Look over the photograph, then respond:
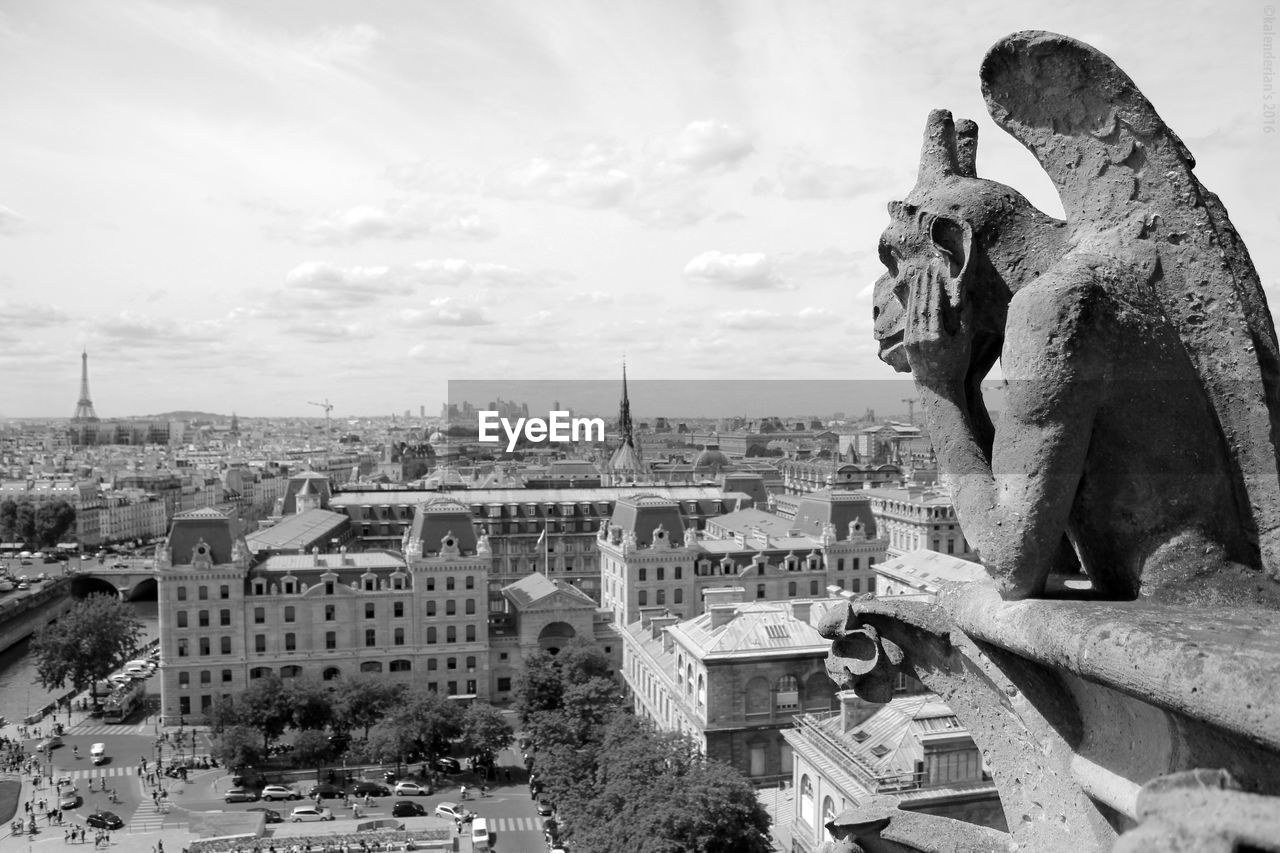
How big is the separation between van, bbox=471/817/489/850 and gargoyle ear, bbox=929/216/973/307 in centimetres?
3998

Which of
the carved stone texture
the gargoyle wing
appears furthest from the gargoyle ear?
the gargoyle wing

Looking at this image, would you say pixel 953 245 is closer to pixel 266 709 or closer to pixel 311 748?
pixel 311 748

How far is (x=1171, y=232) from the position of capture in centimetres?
532

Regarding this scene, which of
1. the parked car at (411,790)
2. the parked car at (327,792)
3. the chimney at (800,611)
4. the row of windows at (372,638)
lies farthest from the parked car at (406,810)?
the chimney at (800,611)

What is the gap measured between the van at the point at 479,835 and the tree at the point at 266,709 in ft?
52.6

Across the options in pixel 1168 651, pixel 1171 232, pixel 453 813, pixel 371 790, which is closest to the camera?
pixel 1168 651

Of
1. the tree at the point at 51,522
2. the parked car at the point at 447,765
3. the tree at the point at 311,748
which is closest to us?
the tree at the point at 311,748

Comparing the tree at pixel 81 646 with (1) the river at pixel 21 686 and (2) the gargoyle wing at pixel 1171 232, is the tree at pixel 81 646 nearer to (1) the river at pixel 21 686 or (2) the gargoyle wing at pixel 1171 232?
(1) the river at pixel 21 686

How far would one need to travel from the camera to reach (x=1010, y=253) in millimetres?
Answer: 5723

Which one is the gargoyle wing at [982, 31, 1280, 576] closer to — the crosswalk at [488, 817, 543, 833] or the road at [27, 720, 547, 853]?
the road at [27, 720, 547, 853]

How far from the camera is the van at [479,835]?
41291 mm

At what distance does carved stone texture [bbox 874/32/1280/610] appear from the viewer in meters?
5.05

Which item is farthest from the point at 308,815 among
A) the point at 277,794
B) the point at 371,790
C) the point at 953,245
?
the point at 953,245

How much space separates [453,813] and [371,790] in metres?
6.19
